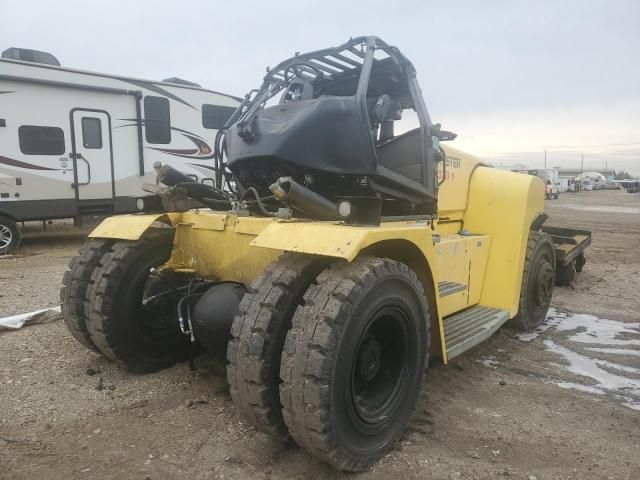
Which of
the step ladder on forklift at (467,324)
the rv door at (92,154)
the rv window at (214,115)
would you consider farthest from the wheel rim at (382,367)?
the rv window at (214,115)

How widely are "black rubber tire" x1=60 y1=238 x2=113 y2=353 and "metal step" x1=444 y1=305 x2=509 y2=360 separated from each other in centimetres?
288

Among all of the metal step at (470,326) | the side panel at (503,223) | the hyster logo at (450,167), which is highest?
the hyster logo at (450,167)

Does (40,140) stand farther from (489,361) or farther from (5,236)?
(489,361)

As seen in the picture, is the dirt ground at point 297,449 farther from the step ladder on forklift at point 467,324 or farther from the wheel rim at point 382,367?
the step ladder on forklift at point 467,324

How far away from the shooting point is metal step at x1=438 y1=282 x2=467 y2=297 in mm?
4395

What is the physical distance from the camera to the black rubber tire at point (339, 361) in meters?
2.62

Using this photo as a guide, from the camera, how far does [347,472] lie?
9.34 feet

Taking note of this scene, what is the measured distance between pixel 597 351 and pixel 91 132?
10.4 meters

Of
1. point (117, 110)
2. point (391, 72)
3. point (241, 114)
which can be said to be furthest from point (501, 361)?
point (117, 110)

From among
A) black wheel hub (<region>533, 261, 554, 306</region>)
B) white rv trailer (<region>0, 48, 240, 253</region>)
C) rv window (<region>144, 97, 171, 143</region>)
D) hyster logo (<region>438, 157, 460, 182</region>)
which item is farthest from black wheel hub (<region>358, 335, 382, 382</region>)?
rv window (<region>144, 97, 171, 143</region>)

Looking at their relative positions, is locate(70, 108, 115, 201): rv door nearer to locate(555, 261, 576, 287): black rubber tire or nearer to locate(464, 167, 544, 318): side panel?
locate(464, 167, 544, 318): side panel

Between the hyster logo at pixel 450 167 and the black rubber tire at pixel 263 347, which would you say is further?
the hyster logo at pixel 450 167

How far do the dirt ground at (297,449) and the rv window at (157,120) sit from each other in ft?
24.5

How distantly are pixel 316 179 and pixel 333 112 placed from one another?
51cm
